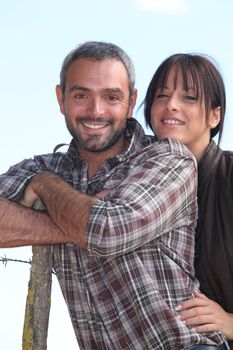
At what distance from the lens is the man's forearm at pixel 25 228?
3385 mm

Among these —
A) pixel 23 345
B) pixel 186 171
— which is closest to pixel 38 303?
pixel 23 345

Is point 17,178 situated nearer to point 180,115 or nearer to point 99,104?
point 99,104

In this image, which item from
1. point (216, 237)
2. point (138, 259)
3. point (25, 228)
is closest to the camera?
point (138, 259)

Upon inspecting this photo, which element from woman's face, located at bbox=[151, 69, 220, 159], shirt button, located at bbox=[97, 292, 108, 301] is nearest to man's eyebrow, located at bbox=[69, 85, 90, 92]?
woman's face, located at bbox=[151, 69, 220, 159]

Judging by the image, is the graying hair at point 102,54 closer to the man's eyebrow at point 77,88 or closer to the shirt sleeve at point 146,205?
the man's eyebrow at point 77,88

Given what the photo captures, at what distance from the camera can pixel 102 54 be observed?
159 inches

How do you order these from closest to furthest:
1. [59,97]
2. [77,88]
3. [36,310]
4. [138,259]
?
[138,259], [77,88], [36,310], [59,97]

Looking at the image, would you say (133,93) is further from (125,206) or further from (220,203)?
(125,206)

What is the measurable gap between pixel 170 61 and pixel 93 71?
0.60 meters

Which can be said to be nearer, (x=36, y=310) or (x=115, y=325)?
(x=115, y=325)

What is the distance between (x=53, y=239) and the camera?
337 cm

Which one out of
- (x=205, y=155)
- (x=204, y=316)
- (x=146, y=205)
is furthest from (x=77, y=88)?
(x=204, y=316)

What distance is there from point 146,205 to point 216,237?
849 millimetres

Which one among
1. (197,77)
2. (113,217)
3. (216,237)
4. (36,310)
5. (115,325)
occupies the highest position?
(197,77)
